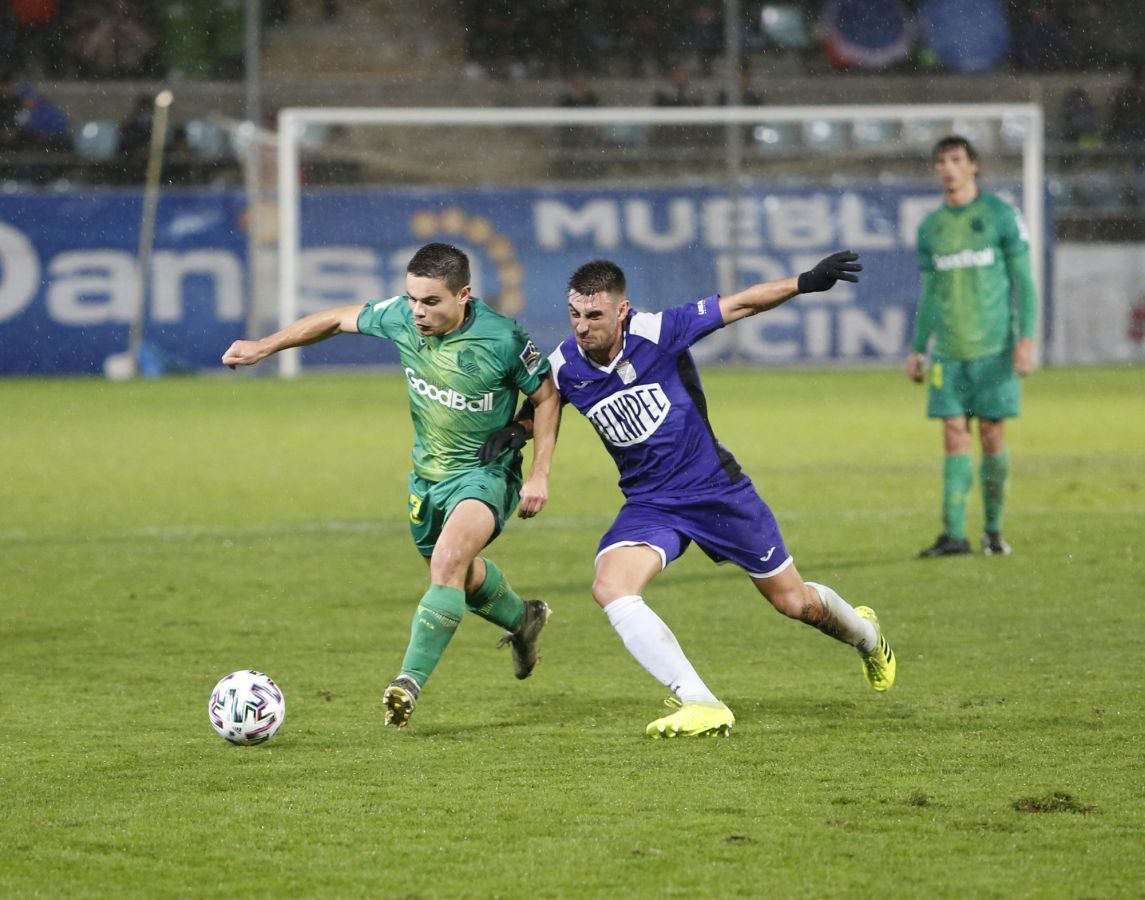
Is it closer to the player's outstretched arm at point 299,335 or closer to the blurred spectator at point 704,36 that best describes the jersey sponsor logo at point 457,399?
the player's outstretched arm at point 299,335

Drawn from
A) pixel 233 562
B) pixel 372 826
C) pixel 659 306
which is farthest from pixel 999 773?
pixel 659 306

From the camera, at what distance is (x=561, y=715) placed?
606cm

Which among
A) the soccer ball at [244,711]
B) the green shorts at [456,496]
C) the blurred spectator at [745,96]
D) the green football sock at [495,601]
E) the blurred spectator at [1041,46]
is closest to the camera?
the soccer ball at [244,711]

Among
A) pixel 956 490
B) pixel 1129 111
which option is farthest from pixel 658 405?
pixel 1129 111

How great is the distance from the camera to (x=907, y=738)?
5.59 meters

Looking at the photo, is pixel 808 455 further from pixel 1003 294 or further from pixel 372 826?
pixel 372 826

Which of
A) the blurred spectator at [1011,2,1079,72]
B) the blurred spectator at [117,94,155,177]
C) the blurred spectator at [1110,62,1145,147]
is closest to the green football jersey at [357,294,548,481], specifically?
the blurred spectator at [117,94,155,177]

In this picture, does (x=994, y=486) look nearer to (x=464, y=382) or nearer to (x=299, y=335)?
(x=464, y=382)

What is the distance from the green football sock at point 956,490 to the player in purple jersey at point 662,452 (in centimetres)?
360

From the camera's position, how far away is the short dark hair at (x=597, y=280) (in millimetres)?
5879

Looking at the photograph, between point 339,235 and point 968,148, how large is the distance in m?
16.1

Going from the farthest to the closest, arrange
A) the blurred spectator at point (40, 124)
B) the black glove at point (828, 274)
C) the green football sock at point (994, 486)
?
the blurred spectator at point (40, 124) → the green football sock at point (994, 486) → the black glove at point (828, 274)

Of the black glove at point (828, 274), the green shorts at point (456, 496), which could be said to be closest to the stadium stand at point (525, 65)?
the green shorts at point (456, 496)

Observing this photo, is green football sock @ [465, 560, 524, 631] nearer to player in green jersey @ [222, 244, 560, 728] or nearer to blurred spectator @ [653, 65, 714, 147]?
player in green jersey @ [222, 244, 560, 728]
